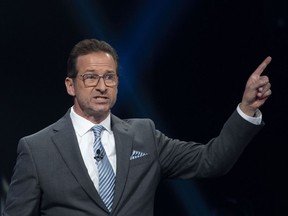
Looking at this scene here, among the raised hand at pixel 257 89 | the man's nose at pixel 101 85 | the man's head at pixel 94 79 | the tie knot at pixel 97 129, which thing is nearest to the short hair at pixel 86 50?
the man's head at pixel 94 79

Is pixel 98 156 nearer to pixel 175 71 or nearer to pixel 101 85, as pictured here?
pixel 101 85

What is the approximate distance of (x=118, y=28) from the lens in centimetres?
326

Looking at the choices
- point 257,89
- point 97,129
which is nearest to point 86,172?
point 97,129

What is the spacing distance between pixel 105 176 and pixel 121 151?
0.42 ft

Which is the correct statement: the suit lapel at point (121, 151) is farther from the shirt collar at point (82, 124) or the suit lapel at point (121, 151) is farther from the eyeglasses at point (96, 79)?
the eyeglasses at point (96, 79)

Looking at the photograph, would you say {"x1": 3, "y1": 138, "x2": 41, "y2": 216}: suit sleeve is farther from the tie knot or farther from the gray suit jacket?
the tie knot

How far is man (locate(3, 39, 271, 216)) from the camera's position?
2.19 metres

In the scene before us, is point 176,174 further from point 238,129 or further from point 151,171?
point 238,129

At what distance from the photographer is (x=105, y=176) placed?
2227mm

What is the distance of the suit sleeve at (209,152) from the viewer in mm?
2229

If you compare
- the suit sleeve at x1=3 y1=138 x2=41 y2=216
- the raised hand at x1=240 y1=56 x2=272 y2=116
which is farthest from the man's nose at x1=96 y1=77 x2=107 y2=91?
the raised hand at x1=240 y1=56 x2=272 y2=116

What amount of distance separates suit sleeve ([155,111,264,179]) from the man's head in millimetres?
292

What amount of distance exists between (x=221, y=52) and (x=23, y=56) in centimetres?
112

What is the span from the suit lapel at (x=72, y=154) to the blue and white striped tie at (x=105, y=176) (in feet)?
0.11
